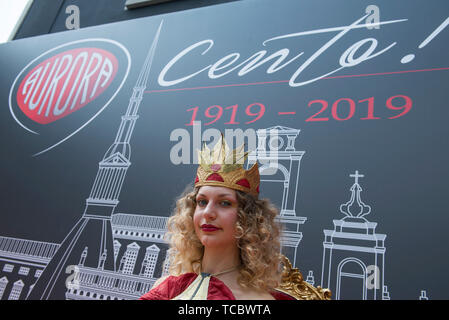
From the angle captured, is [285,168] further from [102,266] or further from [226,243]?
[102,266]

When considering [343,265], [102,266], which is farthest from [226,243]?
[102,266]

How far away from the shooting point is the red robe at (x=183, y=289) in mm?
1283

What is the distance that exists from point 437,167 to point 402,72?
71cm

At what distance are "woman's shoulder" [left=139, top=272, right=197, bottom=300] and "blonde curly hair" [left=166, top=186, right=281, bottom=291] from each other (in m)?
0.06

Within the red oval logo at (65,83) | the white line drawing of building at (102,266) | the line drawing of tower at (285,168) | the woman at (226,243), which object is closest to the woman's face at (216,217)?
the woman at (226,243)

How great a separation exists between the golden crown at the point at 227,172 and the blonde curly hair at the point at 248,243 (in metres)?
0.04

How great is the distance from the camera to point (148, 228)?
8.66ft

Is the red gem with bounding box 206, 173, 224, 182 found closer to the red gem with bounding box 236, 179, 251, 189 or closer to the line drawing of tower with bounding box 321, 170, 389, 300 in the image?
the red gem with bounding box 236, 179, 251, 189

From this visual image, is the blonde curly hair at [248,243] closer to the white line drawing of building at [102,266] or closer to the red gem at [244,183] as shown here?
the red gem at [244,183]

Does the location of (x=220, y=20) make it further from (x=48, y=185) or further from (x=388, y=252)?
(x=388, y=252)

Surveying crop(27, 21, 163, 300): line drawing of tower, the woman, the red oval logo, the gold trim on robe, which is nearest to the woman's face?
the woman

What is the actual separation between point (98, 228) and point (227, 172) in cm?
176

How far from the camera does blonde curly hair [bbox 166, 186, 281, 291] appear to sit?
4.46ft
